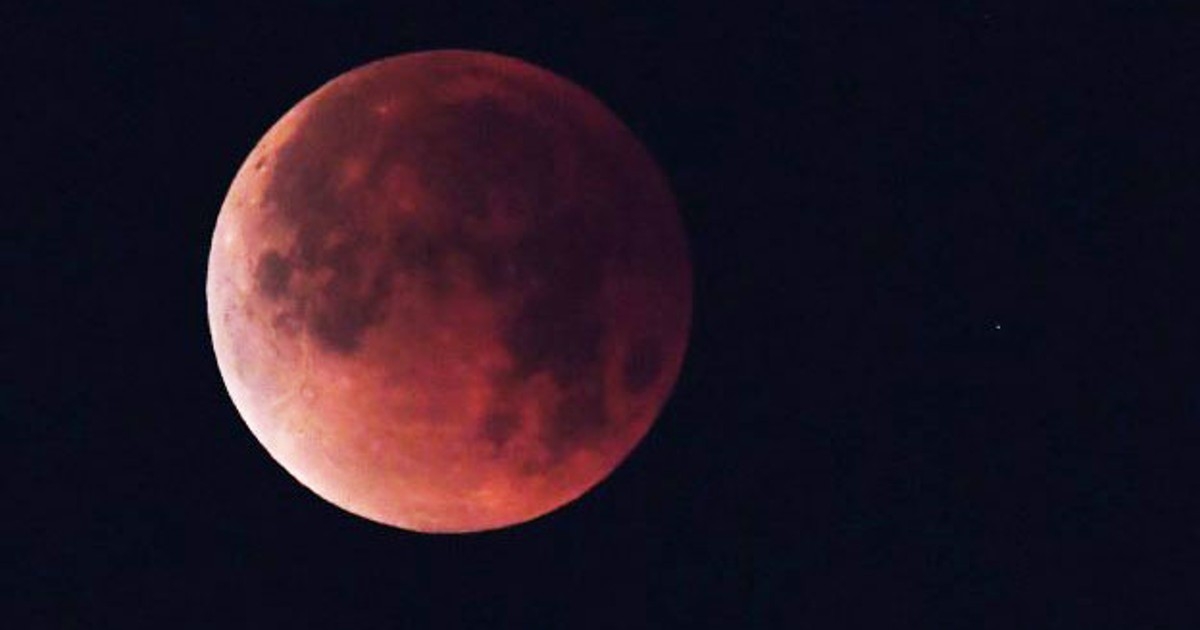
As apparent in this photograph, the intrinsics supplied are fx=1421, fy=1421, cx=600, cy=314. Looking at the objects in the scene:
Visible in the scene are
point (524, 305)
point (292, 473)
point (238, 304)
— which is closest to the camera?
point (524, 305)

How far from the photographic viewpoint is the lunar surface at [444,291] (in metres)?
6.34

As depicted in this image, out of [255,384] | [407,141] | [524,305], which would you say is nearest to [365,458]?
[255,384]

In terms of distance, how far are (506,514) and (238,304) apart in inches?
65.4

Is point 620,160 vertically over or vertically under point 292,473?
over

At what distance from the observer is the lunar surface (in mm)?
6336

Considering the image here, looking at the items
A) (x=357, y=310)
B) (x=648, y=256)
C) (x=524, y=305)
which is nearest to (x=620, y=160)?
(x=648, y=256)

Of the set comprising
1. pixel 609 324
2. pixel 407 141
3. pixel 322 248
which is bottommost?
pixel 609 324

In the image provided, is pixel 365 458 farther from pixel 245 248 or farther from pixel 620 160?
pixel 620 160

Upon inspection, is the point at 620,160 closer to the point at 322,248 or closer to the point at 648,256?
the point at 648,256

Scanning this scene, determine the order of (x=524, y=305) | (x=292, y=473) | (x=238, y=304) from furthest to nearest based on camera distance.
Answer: (x=292, y=473) < (x=238, y=304) < (x=524, y=305)

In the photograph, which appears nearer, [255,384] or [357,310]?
[357,310]

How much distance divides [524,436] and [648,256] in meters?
1.05

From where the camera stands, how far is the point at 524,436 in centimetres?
665

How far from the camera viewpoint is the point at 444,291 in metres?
6.28
